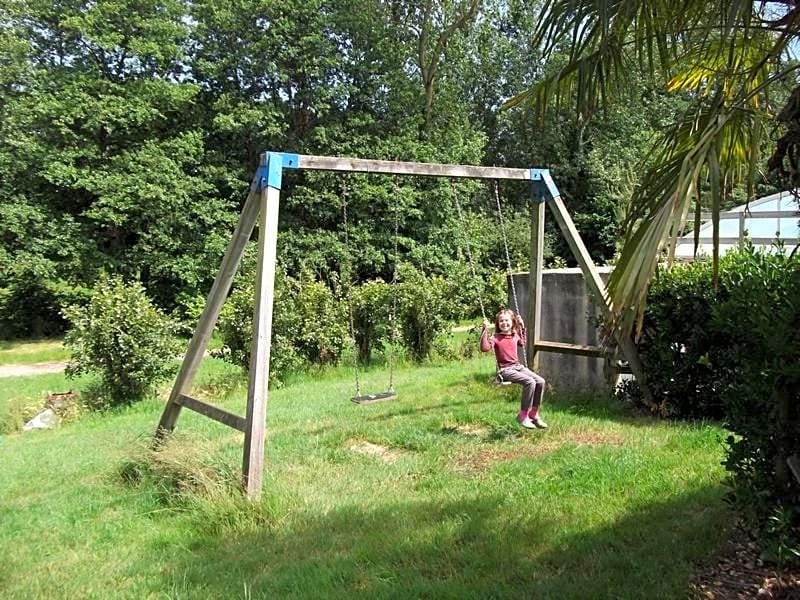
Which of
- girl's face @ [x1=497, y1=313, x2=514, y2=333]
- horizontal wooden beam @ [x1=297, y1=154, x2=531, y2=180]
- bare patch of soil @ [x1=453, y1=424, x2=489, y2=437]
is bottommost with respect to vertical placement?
bare patch of soil @ [x1=453, y1=424, x2=489, y2=437]

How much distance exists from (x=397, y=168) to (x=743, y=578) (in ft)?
14.6

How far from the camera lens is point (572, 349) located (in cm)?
746

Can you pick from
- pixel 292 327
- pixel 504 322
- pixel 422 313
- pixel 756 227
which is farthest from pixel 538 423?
pixel 756 227

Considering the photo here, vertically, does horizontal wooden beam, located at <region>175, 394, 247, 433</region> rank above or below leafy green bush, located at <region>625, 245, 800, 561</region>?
below

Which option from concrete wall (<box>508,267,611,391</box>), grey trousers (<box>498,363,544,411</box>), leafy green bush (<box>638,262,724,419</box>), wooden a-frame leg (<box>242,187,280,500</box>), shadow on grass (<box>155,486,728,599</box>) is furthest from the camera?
concrete wall (<box>508,267,611,391</box>)

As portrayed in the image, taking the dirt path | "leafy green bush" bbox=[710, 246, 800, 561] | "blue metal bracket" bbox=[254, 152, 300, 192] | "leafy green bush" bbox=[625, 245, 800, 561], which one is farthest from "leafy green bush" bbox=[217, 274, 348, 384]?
"leafy green bush" bbox=[710, 246, 800, 561]

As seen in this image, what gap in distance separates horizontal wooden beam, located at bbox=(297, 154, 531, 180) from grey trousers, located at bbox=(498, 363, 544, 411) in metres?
2.12

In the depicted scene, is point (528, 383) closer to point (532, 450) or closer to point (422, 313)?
point (532, 450)

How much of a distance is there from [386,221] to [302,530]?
21.2 meters

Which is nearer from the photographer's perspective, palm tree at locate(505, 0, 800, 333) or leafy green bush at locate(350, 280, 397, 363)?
palm tree at locate(505, 0, 800, 333)

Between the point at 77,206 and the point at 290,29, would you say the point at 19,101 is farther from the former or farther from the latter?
the point at 290,29

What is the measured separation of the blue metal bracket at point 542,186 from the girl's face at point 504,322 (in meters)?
1.71

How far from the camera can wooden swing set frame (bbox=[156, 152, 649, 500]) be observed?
16.4 feet

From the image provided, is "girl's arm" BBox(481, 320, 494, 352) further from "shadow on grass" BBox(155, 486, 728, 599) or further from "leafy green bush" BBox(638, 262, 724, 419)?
"shadow on grass" BBox(155, 486, 728, 599)
